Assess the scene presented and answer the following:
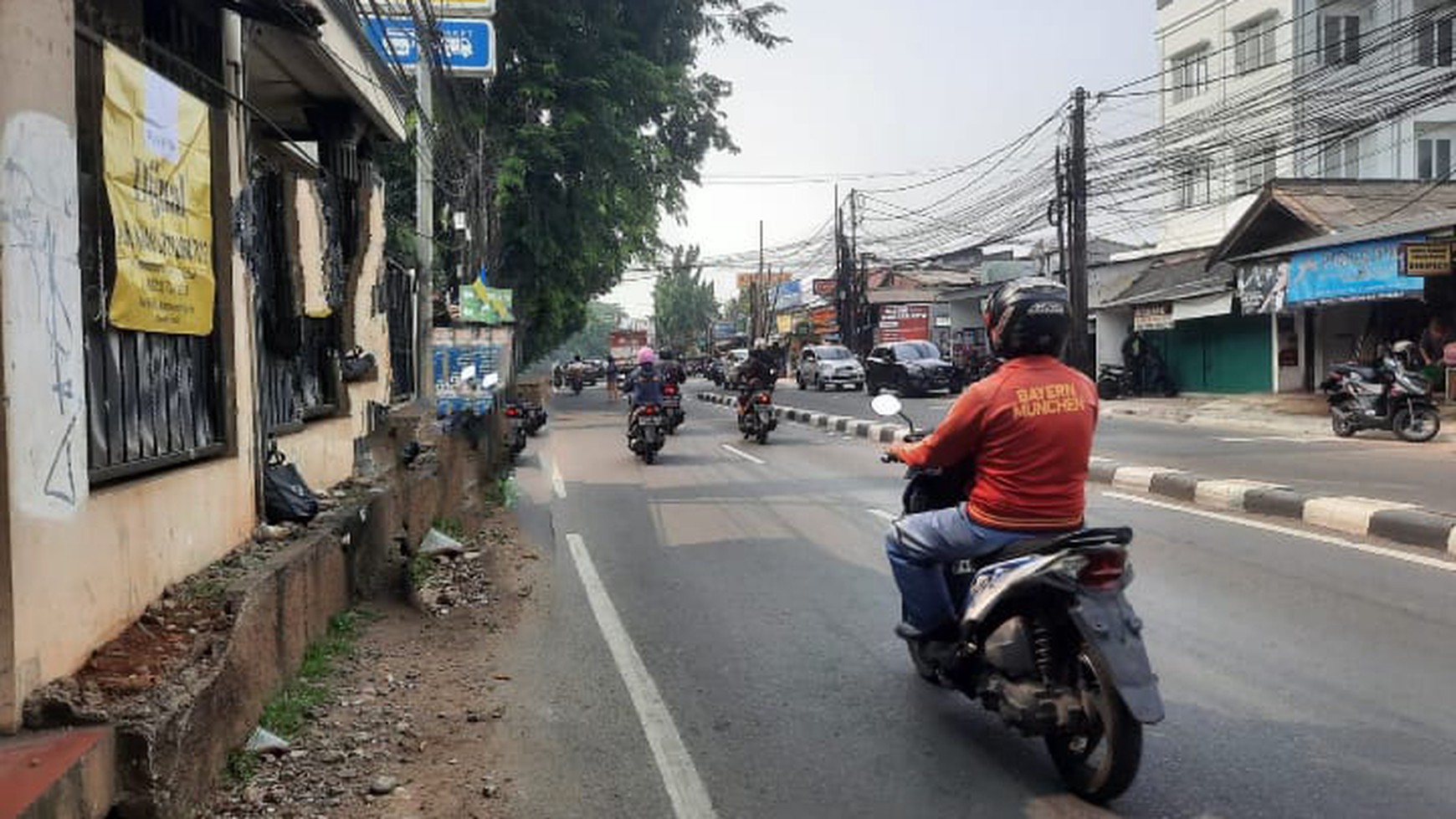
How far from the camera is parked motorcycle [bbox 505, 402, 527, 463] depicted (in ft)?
51.3

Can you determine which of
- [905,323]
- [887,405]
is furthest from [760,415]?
[905,323]

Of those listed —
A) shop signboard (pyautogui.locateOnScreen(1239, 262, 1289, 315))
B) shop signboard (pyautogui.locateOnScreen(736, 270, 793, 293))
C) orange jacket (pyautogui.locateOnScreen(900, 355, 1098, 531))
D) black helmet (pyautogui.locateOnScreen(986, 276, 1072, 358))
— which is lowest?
orange jacket (pyautogui.locateOnScreen(900, 355, 1098, 531))

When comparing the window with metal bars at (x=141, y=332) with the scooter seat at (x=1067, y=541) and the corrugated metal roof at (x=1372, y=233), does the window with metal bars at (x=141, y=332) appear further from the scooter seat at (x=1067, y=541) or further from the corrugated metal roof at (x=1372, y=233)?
the corrugated metal roof at (x=1372, y=233)

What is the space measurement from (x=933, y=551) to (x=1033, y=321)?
0.91m

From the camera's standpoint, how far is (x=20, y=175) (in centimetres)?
335

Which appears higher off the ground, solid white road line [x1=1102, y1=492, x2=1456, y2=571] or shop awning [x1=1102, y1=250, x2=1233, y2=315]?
shop awning [x1=1102, y1=250, x2=1233, y2=315]

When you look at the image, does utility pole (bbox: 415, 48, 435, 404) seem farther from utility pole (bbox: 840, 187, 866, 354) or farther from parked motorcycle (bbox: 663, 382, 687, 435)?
utility pole (bbox: 840, 187, 866, 354)

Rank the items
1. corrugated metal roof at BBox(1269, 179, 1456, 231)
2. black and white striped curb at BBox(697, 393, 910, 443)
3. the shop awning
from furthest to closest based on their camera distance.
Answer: the shop awning, corrugated metal roof at BBox(1269, 179, 1456, 231), black and white striped curb at BBox(697, 393, 910, 443)

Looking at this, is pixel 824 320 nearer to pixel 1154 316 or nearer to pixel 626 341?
pixel 626 341

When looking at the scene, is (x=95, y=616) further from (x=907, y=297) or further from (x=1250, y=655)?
(x=907, y=297)

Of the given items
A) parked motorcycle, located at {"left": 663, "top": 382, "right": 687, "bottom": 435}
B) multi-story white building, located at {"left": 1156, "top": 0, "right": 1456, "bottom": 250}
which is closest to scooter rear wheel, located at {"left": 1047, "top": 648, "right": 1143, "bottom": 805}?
parked motorcycle, located at {"left": 663, "top": 382, "right": 687, "bottom": 435}

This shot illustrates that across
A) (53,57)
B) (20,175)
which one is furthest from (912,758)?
(53,57)

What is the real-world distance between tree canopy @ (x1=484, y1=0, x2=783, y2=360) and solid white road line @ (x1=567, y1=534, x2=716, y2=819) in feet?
66.5

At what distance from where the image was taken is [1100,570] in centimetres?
358
